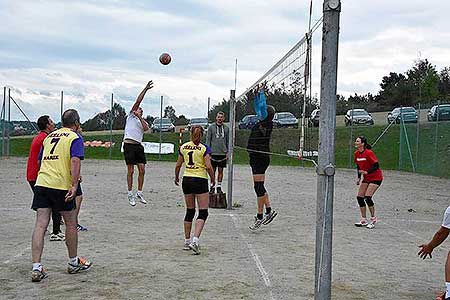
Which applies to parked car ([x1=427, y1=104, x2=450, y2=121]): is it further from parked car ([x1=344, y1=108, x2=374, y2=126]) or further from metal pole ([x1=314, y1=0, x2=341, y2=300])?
metal pole ([x1=314, y1=0, x2=341, y2=300])

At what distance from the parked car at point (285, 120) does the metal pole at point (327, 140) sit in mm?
6990

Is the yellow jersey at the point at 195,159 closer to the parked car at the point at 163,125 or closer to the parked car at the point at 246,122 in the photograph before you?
the parked car at the point at 246,122

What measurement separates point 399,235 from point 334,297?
4.79m

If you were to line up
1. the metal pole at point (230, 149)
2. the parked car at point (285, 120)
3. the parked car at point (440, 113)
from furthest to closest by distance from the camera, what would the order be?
the parked car at point (440, 113), the metal pole at point (230, 149), the parked car at point (285, 120)

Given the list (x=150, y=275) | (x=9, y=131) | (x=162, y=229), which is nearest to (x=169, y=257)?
(x=150, y=275)

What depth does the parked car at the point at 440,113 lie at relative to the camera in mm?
31564

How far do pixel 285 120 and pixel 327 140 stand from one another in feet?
26.7

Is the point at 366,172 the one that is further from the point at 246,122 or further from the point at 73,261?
the point at 73,261

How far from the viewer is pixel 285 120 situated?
13.3 metres

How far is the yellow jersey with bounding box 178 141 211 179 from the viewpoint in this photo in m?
8.95

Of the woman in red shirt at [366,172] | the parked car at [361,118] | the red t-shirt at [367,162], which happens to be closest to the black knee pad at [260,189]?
the woman in red shirt at [366,172]

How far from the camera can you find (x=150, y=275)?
23.5 ft

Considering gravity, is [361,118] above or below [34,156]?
above

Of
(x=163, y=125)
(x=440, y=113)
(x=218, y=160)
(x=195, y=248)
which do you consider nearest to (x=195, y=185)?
(x=195, y=248)
